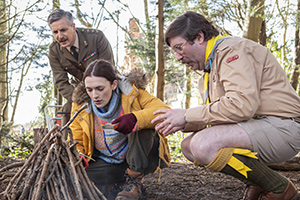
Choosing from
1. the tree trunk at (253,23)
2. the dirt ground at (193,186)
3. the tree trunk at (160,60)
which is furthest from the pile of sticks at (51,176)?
the tree trunk at (253,23)

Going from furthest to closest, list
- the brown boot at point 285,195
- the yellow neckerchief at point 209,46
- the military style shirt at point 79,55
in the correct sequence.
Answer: the military style shirt at point 79,55
the yellow neckerchief at point 209,46
the brown boot at point 285,195

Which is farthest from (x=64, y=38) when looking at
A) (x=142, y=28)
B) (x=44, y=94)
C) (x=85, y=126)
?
(x=142, y=28)

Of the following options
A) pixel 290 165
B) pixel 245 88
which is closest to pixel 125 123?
pixel 245 88

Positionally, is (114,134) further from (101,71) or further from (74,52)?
(74,52)

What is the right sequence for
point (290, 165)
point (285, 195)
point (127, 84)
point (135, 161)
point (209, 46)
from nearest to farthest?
point (285, 195) < point (209, 46) < point (135, 161) < point (127, 84) < point (290, 165)

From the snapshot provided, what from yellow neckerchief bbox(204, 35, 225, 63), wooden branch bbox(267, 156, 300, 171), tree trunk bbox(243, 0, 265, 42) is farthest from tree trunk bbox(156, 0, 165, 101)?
yellow neckerchief bbox(204, 35, 225, 63)

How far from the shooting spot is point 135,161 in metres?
2.59

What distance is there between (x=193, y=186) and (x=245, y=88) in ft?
5.58

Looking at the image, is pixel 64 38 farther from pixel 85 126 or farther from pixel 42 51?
pixel 42 51

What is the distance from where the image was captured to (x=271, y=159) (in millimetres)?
2025

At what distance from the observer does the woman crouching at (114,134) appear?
267 cm

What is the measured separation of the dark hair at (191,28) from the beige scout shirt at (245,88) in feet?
0.63

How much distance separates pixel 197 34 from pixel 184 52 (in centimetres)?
17

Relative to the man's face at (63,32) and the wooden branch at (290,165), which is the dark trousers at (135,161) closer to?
the man's face at (63,32)
